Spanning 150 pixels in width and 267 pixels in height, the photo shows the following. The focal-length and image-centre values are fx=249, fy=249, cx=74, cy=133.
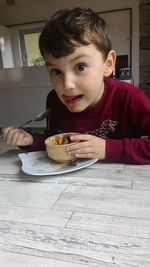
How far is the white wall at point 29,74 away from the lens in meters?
→ 3.26

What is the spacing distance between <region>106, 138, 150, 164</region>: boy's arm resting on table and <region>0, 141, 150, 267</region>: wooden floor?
31 mm

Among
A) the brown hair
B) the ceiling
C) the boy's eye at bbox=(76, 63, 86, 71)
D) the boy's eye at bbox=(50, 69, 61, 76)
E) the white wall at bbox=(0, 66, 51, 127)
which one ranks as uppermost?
the ceiling

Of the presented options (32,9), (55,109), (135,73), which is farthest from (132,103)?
(32,9)

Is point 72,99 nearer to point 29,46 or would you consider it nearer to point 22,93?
point 22,93

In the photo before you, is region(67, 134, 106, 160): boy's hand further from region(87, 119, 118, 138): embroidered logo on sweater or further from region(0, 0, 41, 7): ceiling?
region(0, 0, 41, 7): ceiling

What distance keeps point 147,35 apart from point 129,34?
284 millimetres

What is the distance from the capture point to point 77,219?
1.13ft

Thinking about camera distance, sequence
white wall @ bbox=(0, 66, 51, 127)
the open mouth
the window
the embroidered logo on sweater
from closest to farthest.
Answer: the open mouth, the embroidered logo on sweater, white wall @ bbox=(0, 66, 51, 127), the window

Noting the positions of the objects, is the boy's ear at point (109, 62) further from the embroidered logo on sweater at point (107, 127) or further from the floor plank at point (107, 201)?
the floor plank at point (107, 201)

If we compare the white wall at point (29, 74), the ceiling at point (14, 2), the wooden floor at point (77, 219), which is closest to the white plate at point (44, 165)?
the wooden floor at point (77, 219)

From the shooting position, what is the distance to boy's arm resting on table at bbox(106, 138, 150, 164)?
541 millimetres

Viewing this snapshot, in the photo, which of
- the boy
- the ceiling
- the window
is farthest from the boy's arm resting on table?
the ceiling

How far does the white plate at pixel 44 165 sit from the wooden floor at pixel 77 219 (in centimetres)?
1

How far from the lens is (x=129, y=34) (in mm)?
4008
